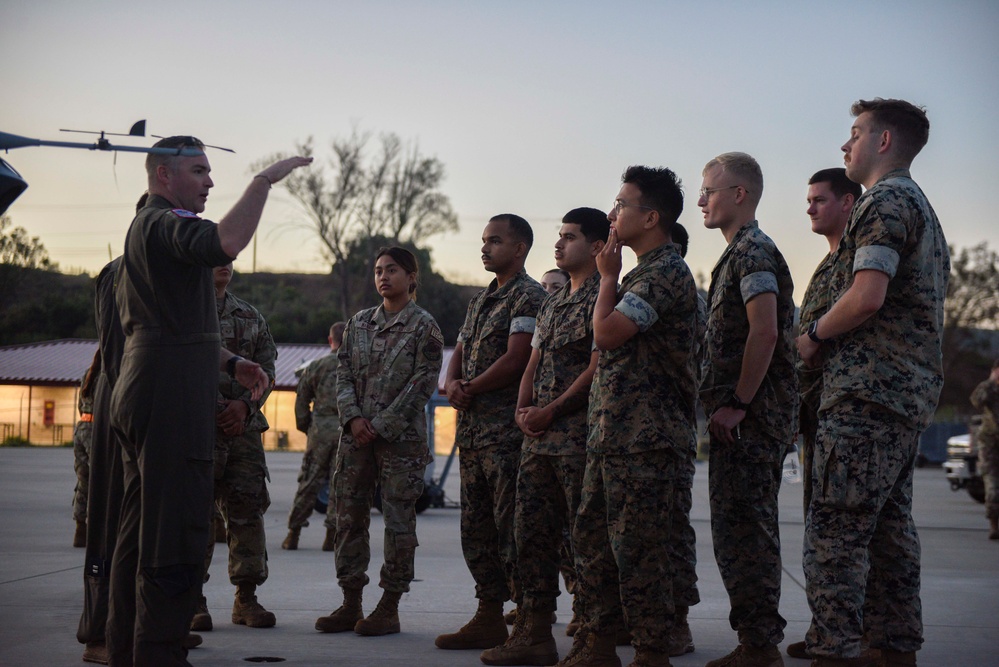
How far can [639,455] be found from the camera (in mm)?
4184

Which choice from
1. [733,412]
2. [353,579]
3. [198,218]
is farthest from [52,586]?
[733,412]

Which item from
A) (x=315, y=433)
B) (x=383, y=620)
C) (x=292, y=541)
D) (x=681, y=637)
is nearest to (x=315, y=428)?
(x=315, y=433)

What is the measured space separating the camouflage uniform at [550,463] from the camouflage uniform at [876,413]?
3.61 feet

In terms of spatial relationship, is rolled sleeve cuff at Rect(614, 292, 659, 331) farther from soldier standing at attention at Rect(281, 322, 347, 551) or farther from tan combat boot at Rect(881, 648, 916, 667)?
soldier standing at attention at Rect(281, 322, 347, 551)

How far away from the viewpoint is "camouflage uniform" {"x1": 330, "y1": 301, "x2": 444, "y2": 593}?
18.4ft

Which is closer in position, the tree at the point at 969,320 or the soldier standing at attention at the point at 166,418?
the soldier standing at attention at the point at 166,418

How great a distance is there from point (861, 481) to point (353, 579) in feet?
8.94

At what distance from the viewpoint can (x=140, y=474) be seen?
3.63 metres

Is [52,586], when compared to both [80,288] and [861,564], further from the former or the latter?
[80,288]

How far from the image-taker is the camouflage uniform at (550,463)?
15.6 ft

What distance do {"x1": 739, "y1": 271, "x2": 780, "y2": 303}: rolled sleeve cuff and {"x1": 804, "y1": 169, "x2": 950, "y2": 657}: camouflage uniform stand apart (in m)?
0.35

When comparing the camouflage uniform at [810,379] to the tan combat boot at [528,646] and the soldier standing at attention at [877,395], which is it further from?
the tan combat boot at [528,646]

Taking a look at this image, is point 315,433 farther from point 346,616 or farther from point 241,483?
point 346,616

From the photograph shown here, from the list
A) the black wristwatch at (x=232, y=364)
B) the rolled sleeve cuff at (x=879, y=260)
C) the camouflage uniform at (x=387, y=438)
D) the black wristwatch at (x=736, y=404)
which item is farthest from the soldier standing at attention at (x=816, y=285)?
the black wristwatch at (x=232, y=364)
